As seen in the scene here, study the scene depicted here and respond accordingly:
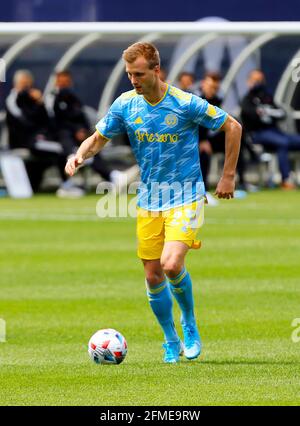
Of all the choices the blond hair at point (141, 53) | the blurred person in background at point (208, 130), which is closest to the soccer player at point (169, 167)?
the blond hair at point (141, 53)

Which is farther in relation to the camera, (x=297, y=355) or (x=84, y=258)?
(x=84, y=258)

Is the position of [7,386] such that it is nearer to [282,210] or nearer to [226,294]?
[226,294]

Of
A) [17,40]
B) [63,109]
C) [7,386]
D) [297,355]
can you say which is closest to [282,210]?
[63,109]

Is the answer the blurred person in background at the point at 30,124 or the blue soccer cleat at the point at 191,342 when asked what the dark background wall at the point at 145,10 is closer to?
the blurred person in background at the point at 30,124

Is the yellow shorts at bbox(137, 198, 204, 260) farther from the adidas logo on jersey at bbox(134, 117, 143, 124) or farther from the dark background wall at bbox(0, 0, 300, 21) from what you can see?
the dark background wall at bbox(0, 0, 300, 21)

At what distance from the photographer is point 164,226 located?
9.59 meters

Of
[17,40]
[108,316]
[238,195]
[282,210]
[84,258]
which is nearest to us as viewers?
[108,316]

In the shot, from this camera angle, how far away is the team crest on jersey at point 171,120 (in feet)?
31.0

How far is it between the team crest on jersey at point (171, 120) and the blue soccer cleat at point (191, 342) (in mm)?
1486

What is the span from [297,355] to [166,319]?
100 cm

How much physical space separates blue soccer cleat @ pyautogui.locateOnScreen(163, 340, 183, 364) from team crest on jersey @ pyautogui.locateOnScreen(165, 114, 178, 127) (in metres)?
1.59

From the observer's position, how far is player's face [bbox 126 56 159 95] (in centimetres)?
912
